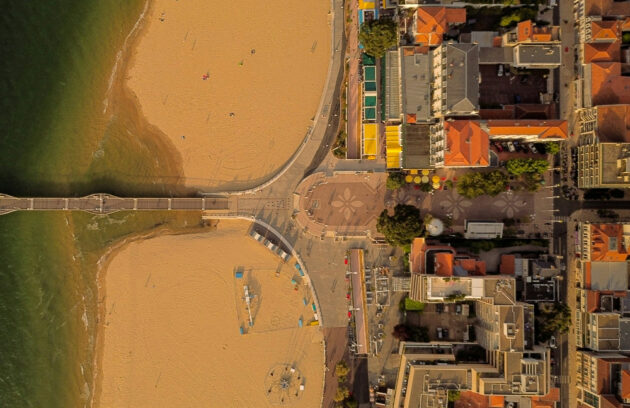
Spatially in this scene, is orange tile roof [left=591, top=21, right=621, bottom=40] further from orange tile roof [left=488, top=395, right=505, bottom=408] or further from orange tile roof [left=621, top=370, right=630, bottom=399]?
orange tile roof [left=488, top=395, right=505, bottom=408]

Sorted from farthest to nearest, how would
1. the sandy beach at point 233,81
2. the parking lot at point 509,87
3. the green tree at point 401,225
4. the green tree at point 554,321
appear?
1. the sandy beach at point 233,81
2. the parking lot at point 509,87
3. the green tree at point 554,321
4. the green tree at point 401,225

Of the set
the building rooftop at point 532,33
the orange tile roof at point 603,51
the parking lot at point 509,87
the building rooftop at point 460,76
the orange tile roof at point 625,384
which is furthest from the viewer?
the parking lot at point 509,87

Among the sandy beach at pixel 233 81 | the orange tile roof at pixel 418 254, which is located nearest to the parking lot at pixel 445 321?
the orange tile roof at pixel 418 254

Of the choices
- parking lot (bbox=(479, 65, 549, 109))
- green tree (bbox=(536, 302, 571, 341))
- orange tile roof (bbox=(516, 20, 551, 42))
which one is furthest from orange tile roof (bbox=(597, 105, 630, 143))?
green tree (bbox=(536, 302, 571, 341))

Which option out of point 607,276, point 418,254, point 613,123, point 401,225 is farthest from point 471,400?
point 613,123

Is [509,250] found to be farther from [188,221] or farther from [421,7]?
[188,221]

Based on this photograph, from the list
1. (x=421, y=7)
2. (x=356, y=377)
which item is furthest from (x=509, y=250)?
(x=421, y=7)

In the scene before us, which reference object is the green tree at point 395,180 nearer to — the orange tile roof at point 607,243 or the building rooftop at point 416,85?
the building rooftop at point 416,85

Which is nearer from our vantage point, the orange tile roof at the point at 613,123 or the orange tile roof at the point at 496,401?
the orange tile roof at the point at 613,123

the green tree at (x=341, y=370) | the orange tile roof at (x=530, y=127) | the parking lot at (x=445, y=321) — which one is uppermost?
the orange tile roof at (x=530, y=127)
